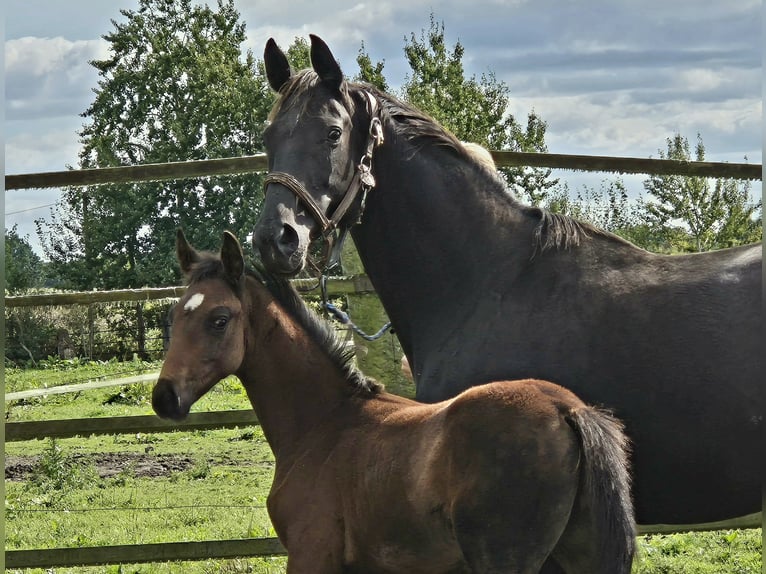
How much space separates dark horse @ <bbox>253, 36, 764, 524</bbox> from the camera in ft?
9.25

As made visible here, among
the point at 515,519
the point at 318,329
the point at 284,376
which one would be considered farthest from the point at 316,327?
the point at 515,519

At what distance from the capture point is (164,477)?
700 centimetres

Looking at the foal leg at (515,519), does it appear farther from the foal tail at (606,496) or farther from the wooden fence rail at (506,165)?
the wooden fence rail at (506,165)

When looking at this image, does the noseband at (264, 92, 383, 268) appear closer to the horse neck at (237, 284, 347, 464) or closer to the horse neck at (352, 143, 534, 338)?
the horse neck at (352, 143, 534, 338)

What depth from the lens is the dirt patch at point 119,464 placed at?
23.7 feet

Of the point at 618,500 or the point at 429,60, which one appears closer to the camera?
the point at 618,500

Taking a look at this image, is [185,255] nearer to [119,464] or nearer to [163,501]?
[163,501]

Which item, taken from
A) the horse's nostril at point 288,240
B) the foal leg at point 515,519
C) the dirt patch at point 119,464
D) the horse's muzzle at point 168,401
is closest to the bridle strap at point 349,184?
the horse's nostril at point 288,240

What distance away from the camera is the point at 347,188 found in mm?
3182

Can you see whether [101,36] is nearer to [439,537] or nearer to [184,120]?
[184,120]

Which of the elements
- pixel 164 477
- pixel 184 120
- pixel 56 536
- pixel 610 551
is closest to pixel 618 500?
pixel 610 551

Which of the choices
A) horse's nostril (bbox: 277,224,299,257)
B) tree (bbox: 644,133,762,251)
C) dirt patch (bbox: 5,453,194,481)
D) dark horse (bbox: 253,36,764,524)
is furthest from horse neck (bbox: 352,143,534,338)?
tree (bbox: 644,133,762,251)

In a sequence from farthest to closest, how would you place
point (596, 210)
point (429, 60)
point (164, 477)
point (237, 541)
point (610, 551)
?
point (429, 60) → point (596, 210) → point (164, 477) → point (237, 541) → point (610, 551)

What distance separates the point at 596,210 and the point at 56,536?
37.6 feet
